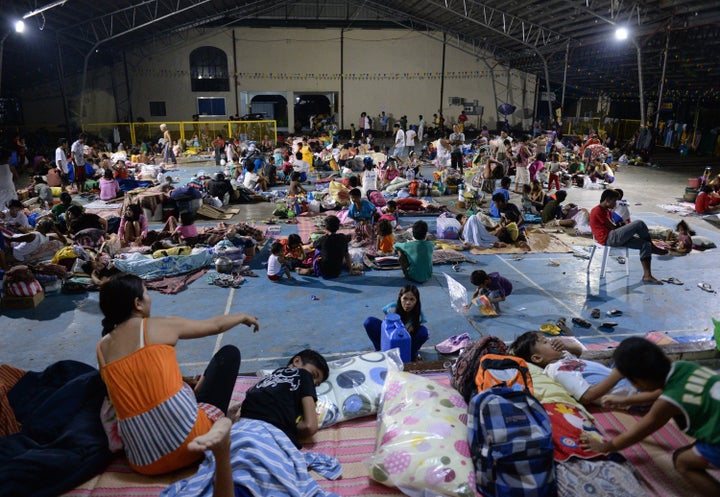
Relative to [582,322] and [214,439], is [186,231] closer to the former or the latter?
[582,322]

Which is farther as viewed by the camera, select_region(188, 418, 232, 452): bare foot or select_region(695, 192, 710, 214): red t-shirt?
select_region(695, 192, 710, 214): red t-shirt

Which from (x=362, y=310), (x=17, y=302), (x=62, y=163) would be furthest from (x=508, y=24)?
(x=17, y=302)

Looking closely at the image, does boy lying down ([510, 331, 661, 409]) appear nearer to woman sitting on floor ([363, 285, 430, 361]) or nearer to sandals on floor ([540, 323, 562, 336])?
woman sitting on floor ([363, 285, 430, 361])

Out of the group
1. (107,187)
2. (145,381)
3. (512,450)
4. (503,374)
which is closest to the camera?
(145,381)

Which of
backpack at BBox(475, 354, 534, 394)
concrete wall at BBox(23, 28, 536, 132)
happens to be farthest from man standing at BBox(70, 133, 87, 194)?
backpack at BBox(475, 354, 534, 394)

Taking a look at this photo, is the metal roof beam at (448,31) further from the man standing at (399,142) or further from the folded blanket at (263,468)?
the folded blanket at (263,468)

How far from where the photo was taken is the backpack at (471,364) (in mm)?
3525

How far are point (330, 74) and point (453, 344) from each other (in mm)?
23823

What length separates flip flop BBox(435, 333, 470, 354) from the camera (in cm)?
510

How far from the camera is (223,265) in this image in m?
7.37

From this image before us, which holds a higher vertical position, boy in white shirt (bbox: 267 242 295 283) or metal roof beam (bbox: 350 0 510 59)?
metal roof beam (bbox: 350 0 510 59)

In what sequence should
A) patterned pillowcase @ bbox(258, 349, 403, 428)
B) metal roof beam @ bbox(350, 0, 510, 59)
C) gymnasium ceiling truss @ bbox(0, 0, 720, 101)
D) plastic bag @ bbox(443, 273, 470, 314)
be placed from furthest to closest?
metal roof beam @ bbox(350, 0, 510, 59) → gymnasium ceiling truss @ bbox(0, 0, 720, 101) → plastic bag @ bbox(443, 273, 470, 314) → patterned pillowcase @ bbox(258, 349, 403, 428)

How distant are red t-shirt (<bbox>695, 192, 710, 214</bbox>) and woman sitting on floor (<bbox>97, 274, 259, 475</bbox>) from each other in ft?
38.3

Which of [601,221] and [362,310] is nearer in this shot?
[362,310]
